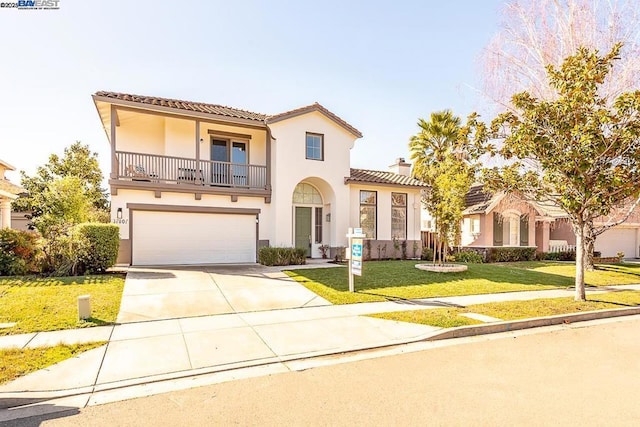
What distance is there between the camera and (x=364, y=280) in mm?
11711

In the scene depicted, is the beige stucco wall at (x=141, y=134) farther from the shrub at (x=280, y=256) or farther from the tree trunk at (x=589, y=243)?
the tree trunk at (x=589, y=243)

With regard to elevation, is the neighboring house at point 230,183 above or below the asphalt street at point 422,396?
above

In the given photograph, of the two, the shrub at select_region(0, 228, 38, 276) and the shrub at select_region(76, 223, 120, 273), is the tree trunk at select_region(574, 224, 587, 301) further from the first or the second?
the shrub at select_region(0, 228, 38, 276)

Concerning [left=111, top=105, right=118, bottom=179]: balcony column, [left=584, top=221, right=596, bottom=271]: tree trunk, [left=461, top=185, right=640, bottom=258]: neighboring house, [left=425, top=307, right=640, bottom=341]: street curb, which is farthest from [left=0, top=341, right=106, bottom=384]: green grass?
[left=461, top=185, right=640, bottom=258]: neighboring house

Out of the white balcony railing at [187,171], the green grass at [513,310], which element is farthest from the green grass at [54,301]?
the green grass at [513,310]

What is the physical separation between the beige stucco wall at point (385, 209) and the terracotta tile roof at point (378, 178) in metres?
0.31

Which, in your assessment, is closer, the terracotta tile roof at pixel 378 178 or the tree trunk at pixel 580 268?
the tree trunk at pixel 580 268

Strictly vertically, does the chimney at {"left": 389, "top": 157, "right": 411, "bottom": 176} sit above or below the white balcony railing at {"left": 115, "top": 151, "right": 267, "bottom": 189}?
above

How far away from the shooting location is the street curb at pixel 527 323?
678cm

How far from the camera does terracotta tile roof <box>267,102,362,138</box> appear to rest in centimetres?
1605

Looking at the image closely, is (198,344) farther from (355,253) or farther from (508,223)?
(508,223)

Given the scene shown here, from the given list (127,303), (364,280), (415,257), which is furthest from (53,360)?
(415,257)

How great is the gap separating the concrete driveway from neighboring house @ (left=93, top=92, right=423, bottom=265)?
107 inches

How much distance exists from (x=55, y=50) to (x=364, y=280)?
11.9m
